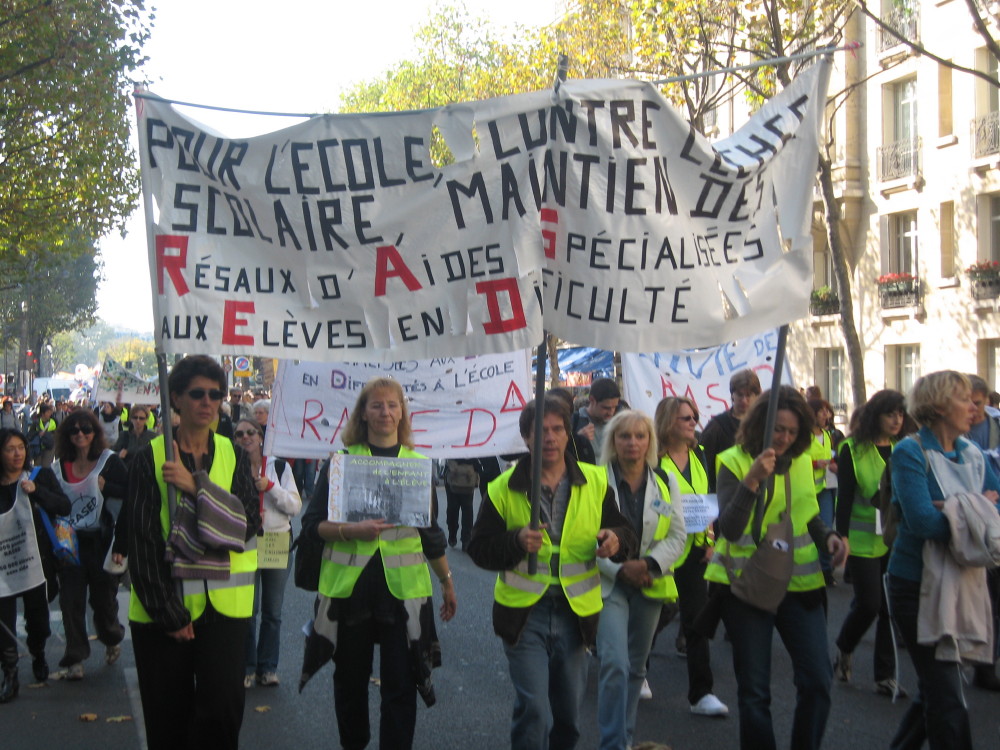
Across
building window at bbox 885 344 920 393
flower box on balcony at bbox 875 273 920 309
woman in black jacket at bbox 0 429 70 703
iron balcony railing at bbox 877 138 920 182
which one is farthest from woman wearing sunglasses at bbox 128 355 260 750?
building window at bbox 885 344 920 393

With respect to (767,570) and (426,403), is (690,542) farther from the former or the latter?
(426,403)

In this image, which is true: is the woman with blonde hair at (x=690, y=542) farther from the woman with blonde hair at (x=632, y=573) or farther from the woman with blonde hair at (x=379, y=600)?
the woman with blonde hair at (x=379, y=600)

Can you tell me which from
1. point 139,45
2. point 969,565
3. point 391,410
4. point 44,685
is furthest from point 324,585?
point 139,45

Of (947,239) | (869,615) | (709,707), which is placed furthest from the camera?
(947,239)

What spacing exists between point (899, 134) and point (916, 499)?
1065 inches

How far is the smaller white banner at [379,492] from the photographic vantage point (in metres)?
5.05

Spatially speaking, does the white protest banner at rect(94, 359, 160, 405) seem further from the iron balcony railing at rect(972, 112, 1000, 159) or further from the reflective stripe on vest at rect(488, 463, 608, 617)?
the reflective stripe on vest at rect(488, 463, 608, 617)

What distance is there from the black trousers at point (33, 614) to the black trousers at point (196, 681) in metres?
3.44

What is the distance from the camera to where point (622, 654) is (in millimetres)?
5211

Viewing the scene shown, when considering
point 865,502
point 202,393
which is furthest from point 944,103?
point 202,393

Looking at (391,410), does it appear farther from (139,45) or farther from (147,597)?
(139,45)

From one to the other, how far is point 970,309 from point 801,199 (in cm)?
2373

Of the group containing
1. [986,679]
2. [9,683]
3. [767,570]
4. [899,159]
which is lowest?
[986,679]

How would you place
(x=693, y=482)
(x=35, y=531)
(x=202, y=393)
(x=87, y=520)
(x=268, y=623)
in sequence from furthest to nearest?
(x=87, y=520) < (x=35, y=531) < (x=268, y=623) < (x=693, y=482) < (x=202, y=393)
